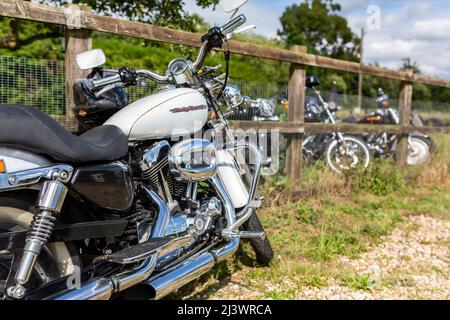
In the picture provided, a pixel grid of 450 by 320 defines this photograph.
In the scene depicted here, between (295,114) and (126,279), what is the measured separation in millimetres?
3227

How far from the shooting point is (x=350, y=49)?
4009cm

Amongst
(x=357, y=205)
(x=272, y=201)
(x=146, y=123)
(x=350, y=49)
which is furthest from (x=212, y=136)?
(x=350, y=49)

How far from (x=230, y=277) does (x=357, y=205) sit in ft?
7.68

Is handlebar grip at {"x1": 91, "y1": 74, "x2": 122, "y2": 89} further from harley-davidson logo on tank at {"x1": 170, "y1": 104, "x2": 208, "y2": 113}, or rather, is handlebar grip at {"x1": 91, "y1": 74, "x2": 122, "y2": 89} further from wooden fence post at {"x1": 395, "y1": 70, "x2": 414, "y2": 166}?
wooden fence post at {"x1": 395, "y1": 70, "x2": 414, "y2": 166}

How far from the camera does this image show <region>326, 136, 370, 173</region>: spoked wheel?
599cm

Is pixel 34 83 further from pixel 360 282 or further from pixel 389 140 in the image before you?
pixel 389 140

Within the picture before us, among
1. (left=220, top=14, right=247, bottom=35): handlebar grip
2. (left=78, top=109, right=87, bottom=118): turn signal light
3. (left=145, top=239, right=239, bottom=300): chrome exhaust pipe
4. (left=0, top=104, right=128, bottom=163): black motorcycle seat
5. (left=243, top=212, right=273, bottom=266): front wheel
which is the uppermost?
(left=220, top=14, right=247, bottom=35): handlebar grip

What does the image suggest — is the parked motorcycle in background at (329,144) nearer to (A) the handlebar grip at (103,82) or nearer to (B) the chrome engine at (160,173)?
(B) the chrome engine at (160,173)

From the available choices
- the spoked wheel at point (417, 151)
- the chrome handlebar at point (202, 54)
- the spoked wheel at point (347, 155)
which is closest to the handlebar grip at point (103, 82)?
the chrome handlebar at point (202, 54)

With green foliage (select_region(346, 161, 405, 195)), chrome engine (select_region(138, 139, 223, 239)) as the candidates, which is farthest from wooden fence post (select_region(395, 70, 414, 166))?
chrome engine (select_region(138, 139, 223, 239))

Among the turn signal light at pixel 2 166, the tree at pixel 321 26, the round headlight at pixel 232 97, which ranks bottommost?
the turn signal light at pixel 2 166

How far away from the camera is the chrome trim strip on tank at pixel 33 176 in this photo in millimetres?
1920

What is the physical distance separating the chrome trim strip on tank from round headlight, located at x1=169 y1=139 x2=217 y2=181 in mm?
648
